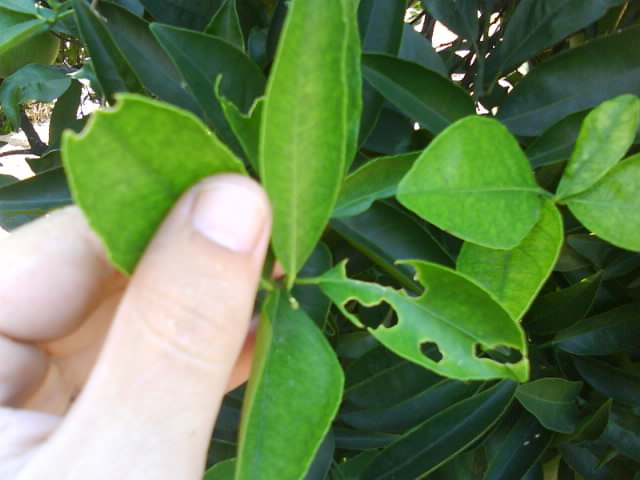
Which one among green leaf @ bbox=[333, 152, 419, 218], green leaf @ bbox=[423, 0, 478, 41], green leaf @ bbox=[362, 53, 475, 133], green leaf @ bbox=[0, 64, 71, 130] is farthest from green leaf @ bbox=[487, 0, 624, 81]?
green leaf @ bbox=[0, 64, 71, 130]

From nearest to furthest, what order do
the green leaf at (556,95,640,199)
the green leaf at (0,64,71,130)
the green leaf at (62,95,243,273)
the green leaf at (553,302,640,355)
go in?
the green leaf at (62,95,243,273)
the green leaf at (556,95,640,199)
the green leaf at (553,302,640,355)
the green leaf at (0,64,71,130)

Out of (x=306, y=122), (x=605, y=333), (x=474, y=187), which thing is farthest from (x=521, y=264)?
(x=605, y=333)

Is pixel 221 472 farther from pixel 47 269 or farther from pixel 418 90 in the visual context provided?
pixel 418 90

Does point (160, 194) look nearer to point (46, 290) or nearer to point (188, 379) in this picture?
point (188, 379)

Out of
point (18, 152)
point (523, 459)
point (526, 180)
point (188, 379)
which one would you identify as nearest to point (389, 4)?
point (526, 180)

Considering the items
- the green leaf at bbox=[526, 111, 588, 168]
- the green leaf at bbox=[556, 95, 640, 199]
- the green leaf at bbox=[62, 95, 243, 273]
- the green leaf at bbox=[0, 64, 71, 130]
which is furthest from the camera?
the green leaf at bbox=[0, 64, 71, 130]

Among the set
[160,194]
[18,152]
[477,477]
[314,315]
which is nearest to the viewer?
[160,194]

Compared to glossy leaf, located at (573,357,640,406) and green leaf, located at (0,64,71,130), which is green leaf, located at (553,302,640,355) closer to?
glossy leaf, located at (573,357,640,406)
